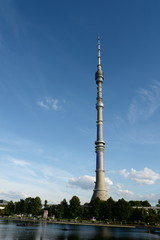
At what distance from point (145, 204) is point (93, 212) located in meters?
81.0

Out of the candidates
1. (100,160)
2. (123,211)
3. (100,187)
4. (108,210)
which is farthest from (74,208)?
(100,160)

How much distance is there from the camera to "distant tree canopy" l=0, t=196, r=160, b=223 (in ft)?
413

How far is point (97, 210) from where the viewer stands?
440 feet

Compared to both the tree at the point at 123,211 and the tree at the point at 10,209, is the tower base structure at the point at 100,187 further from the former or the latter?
the tree at the point at 10,209

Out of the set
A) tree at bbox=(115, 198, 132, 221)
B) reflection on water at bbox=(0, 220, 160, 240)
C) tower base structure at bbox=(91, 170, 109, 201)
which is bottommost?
reflection on water at bbox=(0, 220, 160, 240)

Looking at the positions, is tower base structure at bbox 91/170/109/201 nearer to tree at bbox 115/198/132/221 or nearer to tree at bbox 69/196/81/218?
tree at bbox 69/196/81/218

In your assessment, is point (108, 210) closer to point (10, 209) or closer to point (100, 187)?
point (100, 187)

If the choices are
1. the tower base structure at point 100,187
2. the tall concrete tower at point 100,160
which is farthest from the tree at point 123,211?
the tower base structure at point 100,187

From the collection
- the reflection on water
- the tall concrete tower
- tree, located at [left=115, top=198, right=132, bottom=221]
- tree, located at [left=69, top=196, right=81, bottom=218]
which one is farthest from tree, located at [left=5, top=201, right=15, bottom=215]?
the reflection on water

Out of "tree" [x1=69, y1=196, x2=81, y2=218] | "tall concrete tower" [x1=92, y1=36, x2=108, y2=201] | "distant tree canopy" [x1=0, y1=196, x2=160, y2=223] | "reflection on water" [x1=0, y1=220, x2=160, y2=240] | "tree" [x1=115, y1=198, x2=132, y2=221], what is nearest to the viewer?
"reflection on water" [x1=0, y1=220, x2=160, y2=240]

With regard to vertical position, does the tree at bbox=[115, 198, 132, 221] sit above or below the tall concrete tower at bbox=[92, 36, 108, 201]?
below

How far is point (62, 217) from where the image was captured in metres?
150

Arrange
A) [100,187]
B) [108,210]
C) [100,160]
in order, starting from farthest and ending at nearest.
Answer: [100,160] → [100,187] → [108,210]

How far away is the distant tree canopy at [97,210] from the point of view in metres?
126
